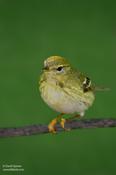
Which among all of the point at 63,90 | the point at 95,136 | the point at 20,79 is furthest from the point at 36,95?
the point at 63,90

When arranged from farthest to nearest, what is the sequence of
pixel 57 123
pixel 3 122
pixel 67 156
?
pixel 3 122 < pixel 67 156 < pixel 57 123

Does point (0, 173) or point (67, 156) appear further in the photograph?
point (67, 156)

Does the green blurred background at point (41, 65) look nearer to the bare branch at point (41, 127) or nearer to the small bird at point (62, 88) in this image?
the small bird at point (62, 88)

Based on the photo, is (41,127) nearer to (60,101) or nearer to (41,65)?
(60,101)

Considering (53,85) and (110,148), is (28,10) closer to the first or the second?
(110,148)

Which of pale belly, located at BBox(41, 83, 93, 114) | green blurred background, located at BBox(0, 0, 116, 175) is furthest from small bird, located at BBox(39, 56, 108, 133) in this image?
green blurred background, located at BBox(0, 0, 116, 175)

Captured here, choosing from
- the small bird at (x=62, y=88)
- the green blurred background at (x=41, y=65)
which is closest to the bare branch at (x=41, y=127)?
the small bird at (x=62, y=88)

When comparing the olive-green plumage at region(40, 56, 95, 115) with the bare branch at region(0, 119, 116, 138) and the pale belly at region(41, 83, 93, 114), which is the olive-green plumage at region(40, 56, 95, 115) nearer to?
the pale belly at region(41, 83, 93, 114)

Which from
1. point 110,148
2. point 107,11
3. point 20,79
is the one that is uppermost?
point 107,11
